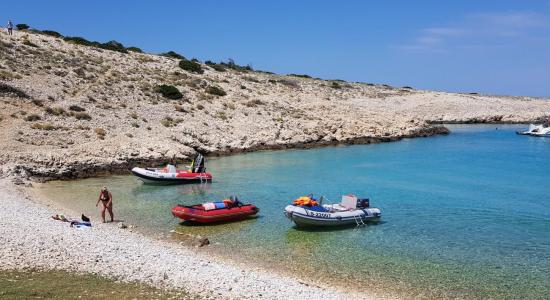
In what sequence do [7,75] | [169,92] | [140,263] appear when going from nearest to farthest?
[140,263] → [7,75] → [169,92]

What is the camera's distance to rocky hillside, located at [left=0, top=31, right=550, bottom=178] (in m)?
37.2

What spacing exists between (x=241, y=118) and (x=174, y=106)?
24.1 feet

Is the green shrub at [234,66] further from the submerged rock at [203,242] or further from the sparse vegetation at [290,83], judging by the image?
the submerged rock at [203,242]

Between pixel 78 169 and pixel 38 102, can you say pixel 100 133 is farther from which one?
pixel 38 102

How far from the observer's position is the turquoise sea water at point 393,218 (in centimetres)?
1631

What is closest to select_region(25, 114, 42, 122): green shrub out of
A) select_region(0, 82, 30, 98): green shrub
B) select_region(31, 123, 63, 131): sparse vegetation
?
select_region(31, 123, 63, 131): sparse vegetation

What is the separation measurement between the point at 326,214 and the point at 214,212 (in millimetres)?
5118

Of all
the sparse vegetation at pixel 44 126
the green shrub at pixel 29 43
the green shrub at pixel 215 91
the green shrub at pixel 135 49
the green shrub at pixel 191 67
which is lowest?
the sparse vegetation at pixel 44 126

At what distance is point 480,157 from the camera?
49844 millimetres

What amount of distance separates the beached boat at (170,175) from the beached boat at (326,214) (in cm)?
1244

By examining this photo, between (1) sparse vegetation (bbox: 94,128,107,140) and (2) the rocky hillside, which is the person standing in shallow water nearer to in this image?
(2) the rocky hillside

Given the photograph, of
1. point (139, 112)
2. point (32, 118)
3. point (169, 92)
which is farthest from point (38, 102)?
point (169, 92)

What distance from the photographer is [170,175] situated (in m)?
33.2

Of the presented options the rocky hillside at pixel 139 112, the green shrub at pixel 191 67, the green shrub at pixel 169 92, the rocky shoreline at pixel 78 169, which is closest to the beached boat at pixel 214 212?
the rocky shoreline at pixel 78 169
